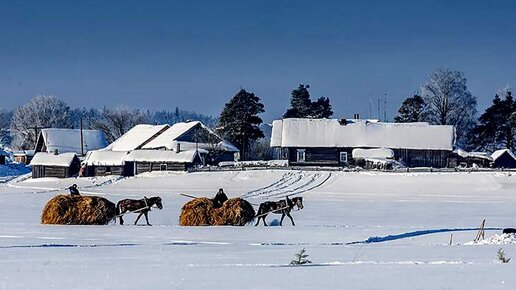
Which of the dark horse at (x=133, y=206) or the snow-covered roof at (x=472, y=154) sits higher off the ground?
the snow-covered roof at (x=472, y=154)

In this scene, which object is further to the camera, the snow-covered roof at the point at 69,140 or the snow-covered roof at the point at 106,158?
the snow-covered roof at the point at 69,140

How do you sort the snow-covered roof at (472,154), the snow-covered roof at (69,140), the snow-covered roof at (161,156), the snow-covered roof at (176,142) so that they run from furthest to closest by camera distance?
the snow-covered roof at (69,140) < the snow-covered roof at (176,142) < the snow-covered roof at (472,154) < the snow-covered roof at (161,156)

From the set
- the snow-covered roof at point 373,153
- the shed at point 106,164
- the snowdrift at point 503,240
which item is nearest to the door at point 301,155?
the snow-covered roof at point 373,153

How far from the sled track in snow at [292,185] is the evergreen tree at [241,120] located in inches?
851

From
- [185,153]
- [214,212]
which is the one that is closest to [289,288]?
[214,212]

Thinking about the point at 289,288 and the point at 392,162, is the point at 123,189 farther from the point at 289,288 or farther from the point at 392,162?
the point at 289,288

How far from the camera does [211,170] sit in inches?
2768

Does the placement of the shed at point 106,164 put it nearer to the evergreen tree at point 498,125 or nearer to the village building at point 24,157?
the village building at point 24,157

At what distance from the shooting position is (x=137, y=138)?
88750 millimetres

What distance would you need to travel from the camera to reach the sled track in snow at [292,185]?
55.7 metres

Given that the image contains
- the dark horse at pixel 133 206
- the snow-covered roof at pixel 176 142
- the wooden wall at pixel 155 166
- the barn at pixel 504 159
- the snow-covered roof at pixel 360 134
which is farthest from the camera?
the snow-covered roof at pixel 176 142

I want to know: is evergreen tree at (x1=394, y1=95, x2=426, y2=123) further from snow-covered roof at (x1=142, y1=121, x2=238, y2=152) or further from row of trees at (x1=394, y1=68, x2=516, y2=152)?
snow-covered roof at (x1=142, y1=121, x2=238, y2=152)

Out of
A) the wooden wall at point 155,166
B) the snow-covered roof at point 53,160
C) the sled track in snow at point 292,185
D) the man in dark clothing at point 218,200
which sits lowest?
the sled track in snow at point 292,185

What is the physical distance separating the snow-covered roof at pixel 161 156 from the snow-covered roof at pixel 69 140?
22077 millimetres
